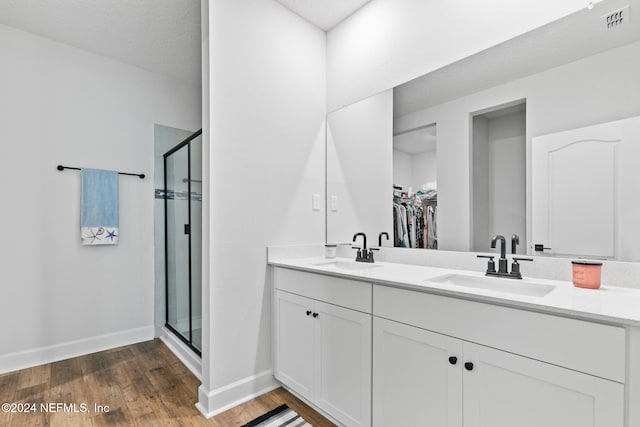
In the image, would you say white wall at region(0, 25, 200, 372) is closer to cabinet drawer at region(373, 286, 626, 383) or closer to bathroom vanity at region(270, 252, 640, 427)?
bathroom vanity at region(270, 252, 640, 427)

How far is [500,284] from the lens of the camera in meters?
1.36

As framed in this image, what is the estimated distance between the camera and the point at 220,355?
1.80 metres

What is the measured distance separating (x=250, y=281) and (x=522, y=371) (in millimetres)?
1442

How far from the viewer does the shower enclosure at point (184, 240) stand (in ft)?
8.04

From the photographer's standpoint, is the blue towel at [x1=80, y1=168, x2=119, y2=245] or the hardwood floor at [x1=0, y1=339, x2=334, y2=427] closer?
the hardwood floor at [x1=0, y1=339, x2=334, y2=427]

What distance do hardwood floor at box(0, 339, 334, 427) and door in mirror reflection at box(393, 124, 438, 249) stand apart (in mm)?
1151

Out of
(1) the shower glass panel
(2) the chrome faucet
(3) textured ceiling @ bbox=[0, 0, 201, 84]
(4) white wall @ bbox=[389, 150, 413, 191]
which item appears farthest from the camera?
(1) the shower glass panel

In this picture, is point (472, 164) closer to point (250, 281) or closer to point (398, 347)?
point (398, 347)

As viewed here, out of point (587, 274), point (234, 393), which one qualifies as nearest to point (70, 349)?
point (234, 393)

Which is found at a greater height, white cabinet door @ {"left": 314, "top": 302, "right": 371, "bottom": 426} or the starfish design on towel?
the starfish design on towel

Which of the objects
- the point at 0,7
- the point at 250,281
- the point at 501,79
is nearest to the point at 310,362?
the point at 250,281

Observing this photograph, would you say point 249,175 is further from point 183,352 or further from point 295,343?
point 183,352

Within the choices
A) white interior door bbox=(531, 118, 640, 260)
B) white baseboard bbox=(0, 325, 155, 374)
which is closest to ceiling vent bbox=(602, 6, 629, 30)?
white interior door bbox=(531, 118, 640, 260)

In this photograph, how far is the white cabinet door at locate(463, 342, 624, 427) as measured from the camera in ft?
2.78
